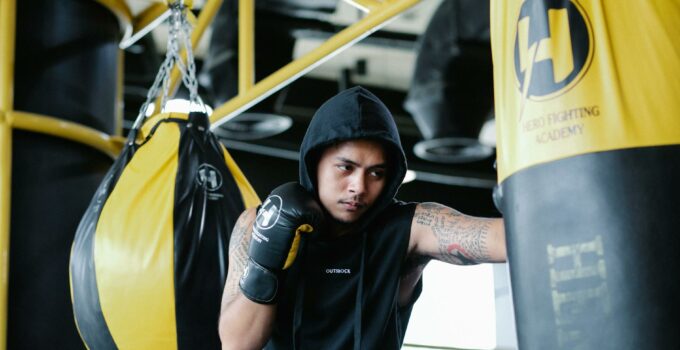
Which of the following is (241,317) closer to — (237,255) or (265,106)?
(237,255)

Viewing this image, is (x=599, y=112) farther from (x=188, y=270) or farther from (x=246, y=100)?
(x=246, y=100)

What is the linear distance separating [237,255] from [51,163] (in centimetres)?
112

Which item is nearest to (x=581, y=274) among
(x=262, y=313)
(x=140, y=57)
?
(x=262, y=313)

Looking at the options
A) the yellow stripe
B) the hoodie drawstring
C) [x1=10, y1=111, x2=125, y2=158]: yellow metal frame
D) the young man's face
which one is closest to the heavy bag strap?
the yellow stripe

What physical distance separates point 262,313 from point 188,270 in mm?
321

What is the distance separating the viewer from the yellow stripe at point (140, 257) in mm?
2410

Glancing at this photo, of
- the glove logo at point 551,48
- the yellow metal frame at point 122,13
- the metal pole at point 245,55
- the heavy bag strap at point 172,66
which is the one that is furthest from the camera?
the yellow metal frame at point 122,13

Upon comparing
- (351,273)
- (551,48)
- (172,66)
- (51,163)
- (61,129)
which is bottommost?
(351,273)

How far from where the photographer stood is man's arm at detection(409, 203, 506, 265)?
6.98 ft

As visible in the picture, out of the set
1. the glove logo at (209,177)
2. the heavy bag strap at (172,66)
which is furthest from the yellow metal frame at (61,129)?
the glove logo at (209,177)

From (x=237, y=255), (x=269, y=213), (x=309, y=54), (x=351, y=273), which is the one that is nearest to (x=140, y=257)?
(x=237, y=255)

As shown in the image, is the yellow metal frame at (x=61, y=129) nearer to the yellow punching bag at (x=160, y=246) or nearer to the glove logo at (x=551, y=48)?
the yellow punching bag at (x=160, y=246)

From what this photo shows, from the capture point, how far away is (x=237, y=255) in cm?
239

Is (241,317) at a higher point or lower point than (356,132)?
lower
